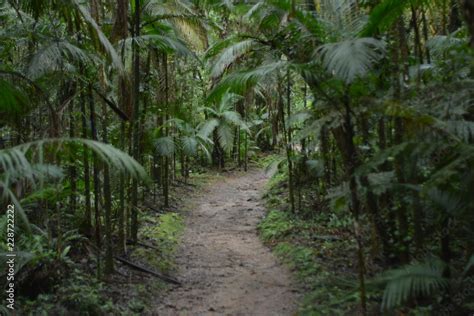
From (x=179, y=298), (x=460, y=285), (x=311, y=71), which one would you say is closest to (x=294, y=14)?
(x=311, y=71)

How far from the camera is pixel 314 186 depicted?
9.87 metres

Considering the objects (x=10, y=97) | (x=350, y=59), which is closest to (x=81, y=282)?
(x=10, y=97)

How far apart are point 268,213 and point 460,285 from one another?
5.92 meters

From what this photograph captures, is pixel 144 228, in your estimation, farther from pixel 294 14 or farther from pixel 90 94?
pixel 294 14

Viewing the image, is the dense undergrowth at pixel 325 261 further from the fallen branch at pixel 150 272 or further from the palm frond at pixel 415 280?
the fallen branch at pixel 150 272

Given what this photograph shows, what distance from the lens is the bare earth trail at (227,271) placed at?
528 cm

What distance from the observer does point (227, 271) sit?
6547 mm

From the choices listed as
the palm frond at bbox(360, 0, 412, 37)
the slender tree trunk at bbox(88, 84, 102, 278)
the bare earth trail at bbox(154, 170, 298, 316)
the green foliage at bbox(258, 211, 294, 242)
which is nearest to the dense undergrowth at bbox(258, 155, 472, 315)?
the green foliage at bbox(258, 211, 294, 242)

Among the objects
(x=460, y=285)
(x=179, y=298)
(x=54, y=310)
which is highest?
(x=460, y=285)

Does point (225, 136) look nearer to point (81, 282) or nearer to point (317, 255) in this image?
point (317, 255)

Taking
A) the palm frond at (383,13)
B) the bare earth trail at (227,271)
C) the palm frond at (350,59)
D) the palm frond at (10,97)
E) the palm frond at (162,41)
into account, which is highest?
the palm frond at (162,41)

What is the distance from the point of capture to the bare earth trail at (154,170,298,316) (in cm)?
528

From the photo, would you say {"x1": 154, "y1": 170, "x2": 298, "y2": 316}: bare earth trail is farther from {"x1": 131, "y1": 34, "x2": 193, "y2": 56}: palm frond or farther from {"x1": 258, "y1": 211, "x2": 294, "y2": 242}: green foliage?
{"x1": 131, "y1": 34, "x2": 193, "y2": 56}: palm frond

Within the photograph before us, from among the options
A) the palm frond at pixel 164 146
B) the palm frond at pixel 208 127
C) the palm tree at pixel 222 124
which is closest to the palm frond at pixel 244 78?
the palm frond at pixel 164 146
